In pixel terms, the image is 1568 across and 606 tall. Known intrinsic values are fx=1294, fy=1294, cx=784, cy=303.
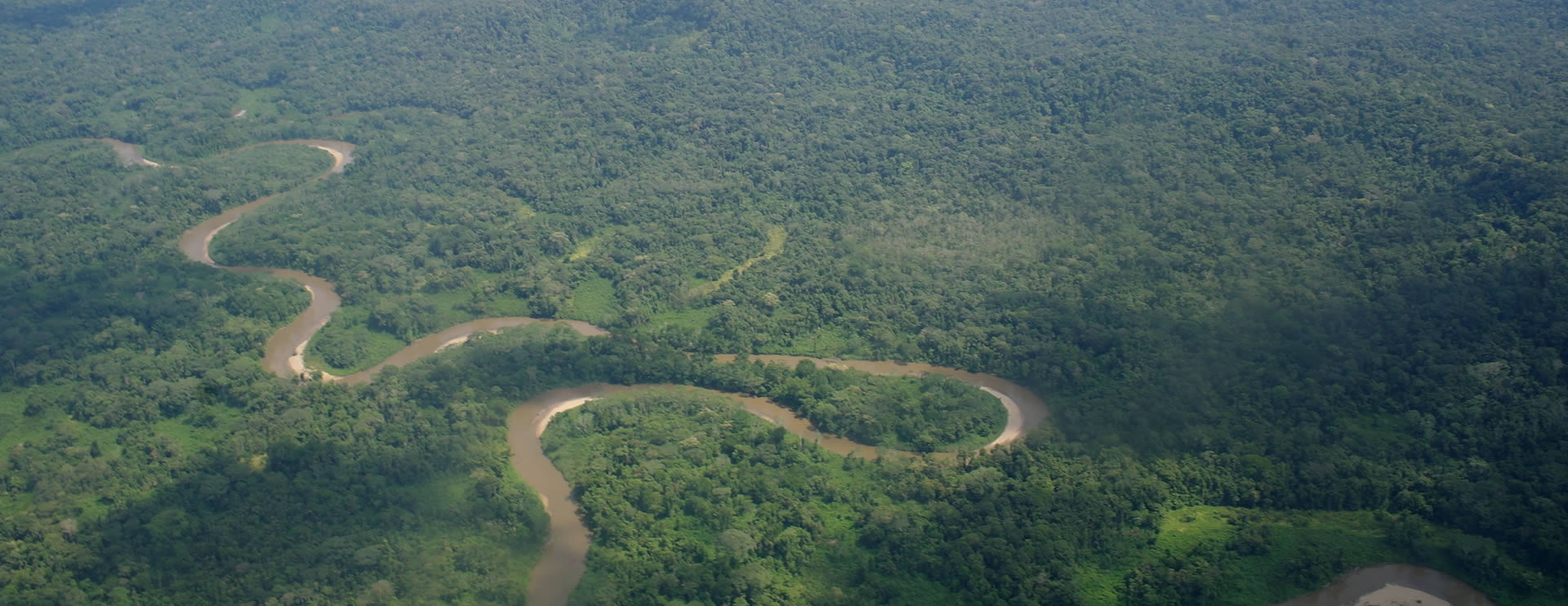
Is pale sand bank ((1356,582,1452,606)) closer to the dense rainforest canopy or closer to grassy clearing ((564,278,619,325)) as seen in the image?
the dense rainforest canopy

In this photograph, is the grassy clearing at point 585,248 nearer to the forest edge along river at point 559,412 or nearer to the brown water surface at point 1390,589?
the forest edge along river at point 559,412

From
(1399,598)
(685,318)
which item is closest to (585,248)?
(685,318)

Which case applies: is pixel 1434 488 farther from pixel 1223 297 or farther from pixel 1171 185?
pixel 1171 185

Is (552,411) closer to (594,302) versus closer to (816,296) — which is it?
(594,302)


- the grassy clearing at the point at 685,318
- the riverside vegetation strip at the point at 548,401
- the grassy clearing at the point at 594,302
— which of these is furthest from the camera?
the grassy clearing at the point at 594,302

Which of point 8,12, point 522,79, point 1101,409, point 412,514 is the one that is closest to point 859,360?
point 1101,409

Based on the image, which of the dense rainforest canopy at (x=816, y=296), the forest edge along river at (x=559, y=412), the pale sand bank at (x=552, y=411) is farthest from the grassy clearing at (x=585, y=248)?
the pale sand bank at (x=552, y=411)
